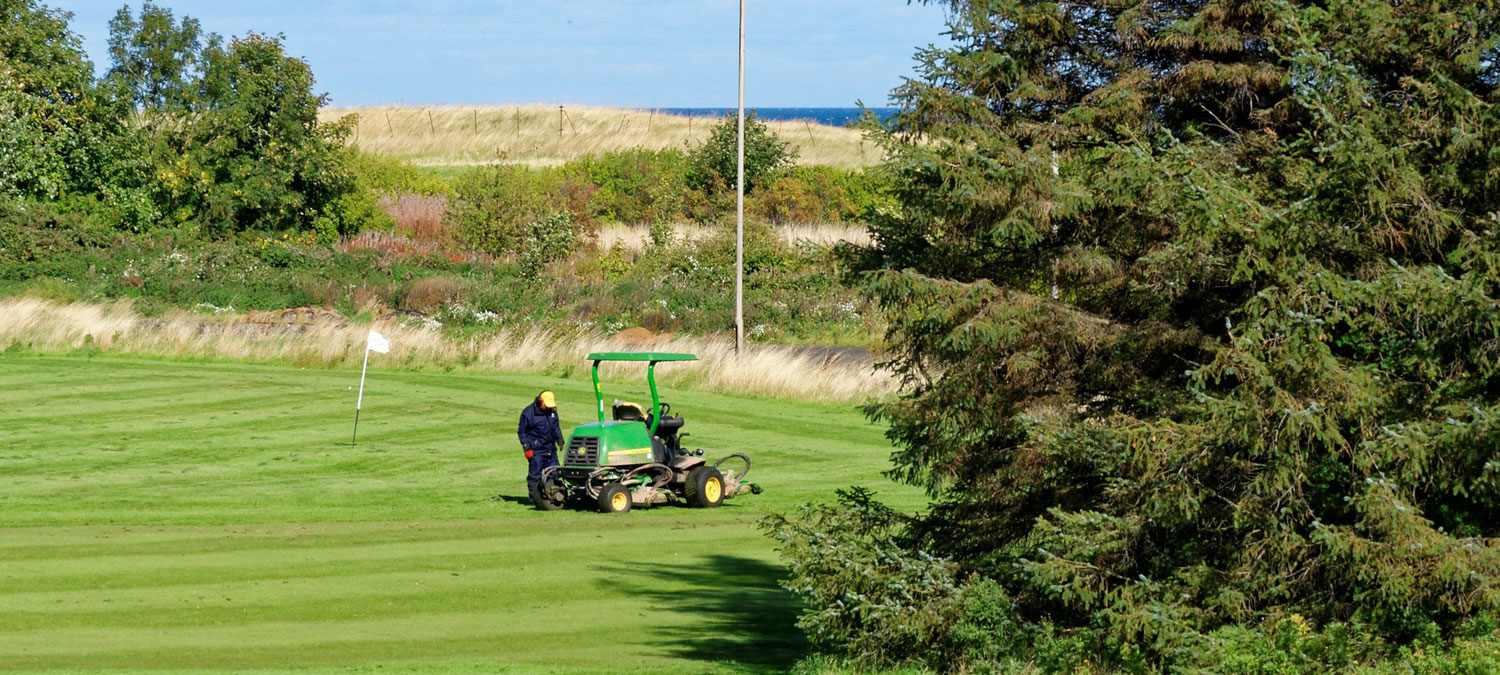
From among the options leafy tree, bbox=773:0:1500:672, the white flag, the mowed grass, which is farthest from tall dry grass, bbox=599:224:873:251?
leafy tree, bbox=773:0:1500:672

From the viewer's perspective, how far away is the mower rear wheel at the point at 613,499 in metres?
19.0

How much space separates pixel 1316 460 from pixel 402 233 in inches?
2036

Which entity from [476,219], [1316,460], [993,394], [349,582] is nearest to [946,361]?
[993,394]

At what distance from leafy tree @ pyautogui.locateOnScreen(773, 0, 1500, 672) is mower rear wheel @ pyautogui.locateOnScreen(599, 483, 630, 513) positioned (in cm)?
758

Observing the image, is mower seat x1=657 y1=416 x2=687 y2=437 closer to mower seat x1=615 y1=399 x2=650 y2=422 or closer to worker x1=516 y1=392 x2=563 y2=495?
mower seat x1=615 y1=399 x2=650 y2=422

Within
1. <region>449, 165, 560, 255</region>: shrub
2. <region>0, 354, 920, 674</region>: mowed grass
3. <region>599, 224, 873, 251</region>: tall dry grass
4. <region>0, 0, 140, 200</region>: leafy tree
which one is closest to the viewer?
<region>0, 354, 920, 674</region>: mowed grass

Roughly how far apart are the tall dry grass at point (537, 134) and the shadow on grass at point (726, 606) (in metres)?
62.7

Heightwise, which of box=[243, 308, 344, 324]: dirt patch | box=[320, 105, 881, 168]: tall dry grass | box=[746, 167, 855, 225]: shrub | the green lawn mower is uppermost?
box=[320, 105, 881, 168]: tall dry grass

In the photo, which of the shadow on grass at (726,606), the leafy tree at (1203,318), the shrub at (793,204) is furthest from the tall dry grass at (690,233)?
the leafy tree at (1203,318)

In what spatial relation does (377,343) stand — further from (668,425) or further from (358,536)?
(358,536)

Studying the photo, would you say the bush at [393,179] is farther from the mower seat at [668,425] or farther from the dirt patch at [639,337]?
the mower seat at [668,425]

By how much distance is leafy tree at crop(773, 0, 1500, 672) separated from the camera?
8461 mm

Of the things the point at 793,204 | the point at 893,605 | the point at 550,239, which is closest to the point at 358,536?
the point at 893,605

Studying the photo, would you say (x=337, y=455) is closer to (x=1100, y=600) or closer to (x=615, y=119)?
(x=1100, y=600)
